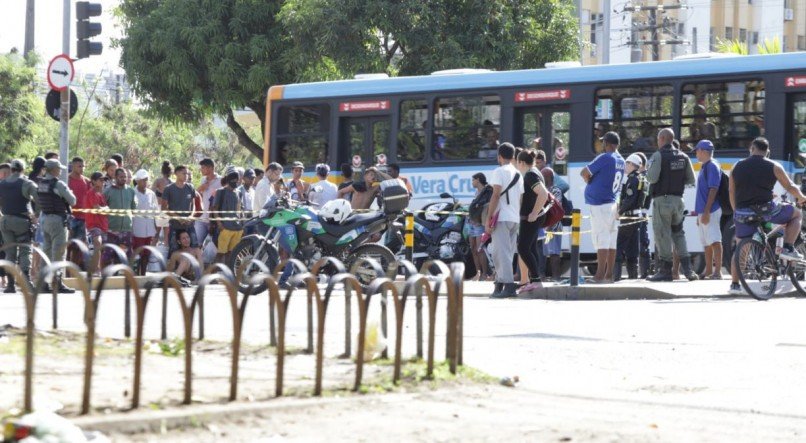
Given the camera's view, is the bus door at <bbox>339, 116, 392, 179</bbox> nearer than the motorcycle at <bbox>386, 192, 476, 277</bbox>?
No

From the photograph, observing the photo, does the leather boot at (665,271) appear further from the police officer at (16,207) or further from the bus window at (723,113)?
the police officer at (16,207)

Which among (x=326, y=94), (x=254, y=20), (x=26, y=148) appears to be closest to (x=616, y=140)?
(x=326, y=94)

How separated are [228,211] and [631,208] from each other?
5355mm

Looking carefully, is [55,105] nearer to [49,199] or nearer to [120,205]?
[120,205]

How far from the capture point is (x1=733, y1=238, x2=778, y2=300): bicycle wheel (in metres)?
15.2

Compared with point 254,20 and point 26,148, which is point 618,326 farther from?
point 26,148

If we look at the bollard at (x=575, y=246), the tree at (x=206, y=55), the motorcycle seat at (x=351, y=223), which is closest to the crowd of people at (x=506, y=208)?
the bollard at (x=575, y=246)

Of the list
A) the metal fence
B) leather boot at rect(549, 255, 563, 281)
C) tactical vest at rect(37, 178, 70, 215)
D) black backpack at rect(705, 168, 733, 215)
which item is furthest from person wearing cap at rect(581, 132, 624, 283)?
the metal fence

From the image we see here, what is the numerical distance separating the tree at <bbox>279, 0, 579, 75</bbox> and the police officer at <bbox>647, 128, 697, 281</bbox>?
1390cm

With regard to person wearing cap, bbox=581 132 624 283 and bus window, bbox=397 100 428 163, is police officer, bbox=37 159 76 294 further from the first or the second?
bus window, bbox=397 100 428 163

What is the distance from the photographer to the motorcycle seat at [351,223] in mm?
16422

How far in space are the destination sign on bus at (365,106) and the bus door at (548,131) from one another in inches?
98.8

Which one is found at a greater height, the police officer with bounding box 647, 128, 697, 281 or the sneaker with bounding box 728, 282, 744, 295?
the police officer with bounding box 647, 128, 697, 281

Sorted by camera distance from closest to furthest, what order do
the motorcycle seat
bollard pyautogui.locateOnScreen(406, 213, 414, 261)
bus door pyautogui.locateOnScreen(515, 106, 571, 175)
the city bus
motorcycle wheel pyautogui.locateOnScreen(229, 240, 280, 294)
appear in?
motorcycle wheel pyautogui.locateOnScreen(229, 240, 280, 294), the motorcycle seat, bollard pyautogui.locateOnScreen(406, 213, 414, 261), the city bus, bus door pyautogui.locateOnScreen(515, 106, 571, 175)
